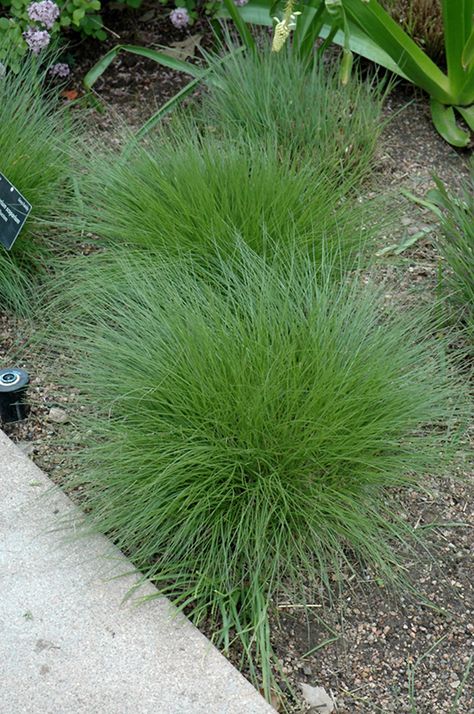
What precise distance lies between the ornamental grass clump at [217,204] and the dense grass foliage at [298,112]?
214mm

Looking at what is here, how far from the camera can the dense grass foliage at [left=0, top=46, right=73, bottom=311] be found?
3014 millimetres

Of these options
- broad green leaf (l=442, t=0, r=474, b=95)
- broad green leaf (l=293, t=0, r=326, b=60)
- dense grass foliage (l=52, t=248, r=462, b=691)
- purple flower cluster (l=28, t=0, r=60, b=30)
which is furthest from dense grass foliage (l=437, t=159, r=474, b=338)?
purple flower cluster (l=28, t=0, r=60, b=30)

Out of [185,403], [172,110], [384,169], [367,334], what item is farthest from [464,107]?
[185,403]

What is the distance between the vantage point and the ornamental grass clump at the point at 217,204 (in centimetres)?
289

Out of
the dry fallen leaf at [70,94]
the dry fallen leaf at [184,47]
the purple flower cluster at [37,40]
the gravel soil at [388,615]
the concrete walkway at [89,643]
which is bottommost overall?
the gravel soil at [388,615]

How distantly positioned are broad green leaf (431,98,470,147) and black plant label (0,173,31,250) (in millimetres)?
1656

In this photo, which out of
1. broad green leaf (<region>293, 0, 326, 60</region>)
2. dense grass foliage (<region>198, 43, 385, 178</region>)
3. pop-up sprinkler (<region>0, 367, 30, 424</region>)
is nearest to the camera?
pop-up sprinkler (<region>0, 367, 30, 424</region>)

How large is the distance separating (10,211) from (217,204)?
621mm

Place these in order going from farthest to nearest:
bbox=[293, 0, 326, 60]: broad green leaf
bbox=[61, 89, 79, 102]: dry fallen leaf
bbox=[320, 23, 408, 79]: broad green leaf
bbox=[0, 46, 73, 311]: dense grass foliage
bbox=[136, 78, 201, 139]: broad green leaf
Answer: bbox=[61, 89, 79, 102]: dry fallen leaf, bbox=[320, 23, 408, 79]: broad green leaf, bbox=[136, 78, 201, 139]: broad green leaf, bbox=[293, 0, 326, 60]: broad green leaf, bbox=[0, 46, 73, 311]: dense grass foliage

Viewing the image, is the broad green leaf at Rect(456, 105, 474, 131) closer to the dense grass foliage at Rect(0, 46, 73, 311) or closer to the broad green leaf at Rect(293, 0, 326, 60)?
the broad green leaf at Rect(293, 0, 326, 60)

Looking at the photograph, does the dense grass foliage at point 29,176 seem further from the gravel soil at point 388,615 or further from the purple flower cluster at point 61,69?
the purple flower cluster at point 61,69

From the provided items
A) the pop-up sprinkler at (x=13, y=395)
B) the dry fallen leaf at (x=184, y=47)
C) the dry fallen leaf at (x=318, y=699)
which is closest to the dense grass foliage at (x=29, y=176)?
the pop-up sprinkler at (x=13, y=395)

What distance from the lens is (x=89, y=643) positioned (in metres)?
1.94

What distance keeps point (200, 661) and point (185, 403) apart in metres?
0.60
